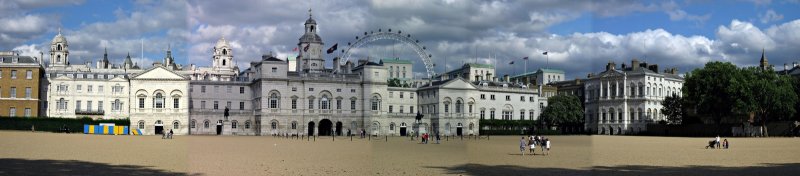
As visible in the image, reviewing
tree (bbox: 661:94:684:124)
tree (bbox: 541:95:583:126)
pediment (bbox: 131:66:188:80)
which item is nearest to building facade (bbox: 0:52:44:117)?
pediment (bbox: 131:66:188:80)

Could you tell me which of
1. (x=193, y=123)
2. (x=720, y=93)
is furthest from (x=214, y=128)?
(x=720, y=93)

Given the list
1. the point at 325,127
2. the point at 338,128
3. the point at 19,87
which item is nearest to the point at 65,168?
the point at 338,128

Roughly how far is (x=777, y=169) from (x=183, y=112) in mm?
73592

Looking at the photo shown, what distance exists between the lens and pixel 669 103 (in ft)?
336

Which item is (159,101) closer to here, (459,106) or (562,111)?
(459,106)

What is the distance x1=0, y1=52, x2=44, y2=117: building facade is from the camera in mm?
93688

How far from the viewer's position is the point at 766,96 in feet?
273

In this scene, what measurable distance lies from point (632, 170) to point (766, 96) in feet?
197

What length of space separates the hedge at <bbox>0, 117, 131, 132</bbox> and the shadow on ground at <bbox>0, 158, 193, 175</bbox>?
55.1 meters

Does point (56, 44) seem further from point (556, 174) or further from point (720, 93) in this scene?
point (556, 174)

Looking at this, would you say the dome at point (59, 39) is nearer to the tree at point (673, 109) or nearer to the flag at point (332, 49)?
the flag at point (332, 49)

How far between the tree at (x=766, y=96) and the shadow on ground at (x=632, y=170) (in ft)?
178

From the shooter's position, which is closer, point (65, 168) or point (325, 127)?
point (65, 168)

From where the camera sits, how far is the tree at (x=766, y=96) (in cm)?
8338
